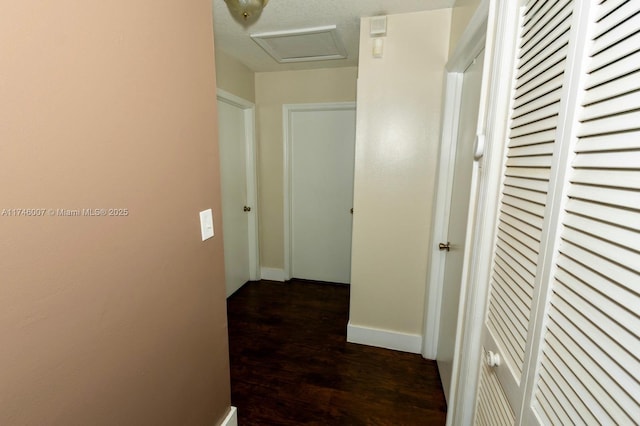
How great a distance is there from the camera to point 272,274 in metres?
3.31

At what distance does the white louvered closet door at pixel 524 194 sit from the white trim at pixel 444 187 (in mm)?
736

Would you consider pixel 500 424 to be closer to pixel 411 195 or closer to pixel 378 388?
pixel 378 388

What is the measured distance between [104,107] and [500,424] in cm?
146

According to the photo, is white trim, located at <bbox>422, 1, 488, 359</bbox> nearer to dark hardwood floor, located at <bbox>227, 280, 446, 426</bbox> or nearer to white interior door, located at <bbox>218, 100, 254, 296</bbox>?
dark hardwood floor, located at <bbox>227, 280, 446, 426</bbox>

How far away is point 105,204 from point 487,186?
120 cm

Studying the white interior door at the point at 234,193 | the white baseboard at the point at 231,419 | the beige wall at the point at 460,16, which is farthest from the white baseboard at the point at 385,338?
the beige wall at the point at 460,16

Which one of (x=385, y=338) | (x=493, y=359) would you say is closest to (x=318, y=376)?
(x=385, y=338)

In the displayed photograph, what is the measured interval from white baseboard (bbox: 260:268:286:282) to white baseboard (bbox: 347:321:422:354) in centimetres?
130

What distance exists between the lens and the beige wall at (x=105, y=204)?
60 cm

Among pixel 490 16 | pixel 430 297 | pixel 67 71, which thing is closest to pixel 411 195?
pixel 430 297

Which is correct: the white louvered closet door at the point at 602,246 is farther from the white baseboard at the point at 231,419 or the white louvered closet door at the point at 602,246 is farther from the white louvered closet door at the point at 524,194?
the white baseboard at the point at 231,419

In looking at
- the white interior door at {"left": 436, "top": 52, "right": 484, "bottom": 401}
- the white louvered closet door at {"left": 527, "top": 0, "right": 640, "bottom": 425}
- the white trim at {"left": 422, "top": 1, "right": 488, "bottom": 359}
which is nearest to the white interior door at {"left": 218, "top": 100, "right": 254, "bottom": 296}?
the white trim at {"left": 422, "top": 1, "right": 488, "bottom": 359}

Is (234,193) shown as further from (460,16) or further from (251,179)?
(460,16)

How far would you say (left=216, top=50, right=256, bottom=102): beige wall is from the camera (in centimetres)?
237
